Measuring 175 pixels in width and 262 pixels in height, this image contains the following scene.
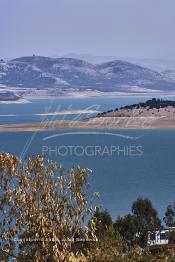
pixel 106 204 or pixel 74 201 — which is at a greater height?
pixel 74 201

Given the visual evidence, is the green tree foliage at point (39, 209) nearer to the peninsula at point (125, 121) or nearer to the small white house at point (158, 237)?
the small white house at point (158, 237)

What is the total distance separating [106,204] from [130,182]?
9.98m

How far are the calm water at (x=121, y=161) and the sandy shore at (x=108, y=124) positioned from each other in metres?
2.29

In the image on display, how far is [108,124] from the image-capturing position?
312ft

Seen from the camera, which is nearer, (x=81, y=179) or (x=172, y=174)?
(x=81, y=179)

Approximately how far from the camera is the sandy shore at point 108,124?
300ft

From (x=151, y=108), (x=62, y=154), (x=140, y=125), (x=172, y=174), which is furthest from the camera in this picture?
(x=151, y=108)

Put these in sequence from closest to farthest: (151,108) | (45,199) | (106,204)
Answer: (45,199)
(106,204)
(151,108)

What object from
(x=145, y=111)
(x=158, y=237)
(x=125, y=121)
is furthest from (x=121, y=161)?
(x=145, y=111)

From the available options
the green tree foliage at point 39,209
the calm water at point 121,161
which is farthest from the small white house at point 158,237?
the green tree foliage at point 39,209

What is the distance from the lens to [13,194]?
7.89 meters

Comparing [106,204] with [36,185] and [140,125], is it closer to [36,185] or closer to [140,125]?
[36,185]

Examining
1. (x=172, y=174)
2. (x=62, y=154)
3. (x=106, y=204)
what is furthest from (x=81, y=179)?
(x=62, y=154)

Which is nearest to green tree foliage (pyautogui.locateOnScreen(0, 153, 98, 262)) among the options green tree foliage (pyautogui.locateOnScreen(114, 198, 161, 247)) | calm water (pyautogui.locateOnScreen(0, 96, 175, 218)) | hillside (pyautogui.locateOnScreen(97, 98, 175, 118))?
green tree foliage (pyautogui.locateOnScreen(114, 198, 161, 247))
